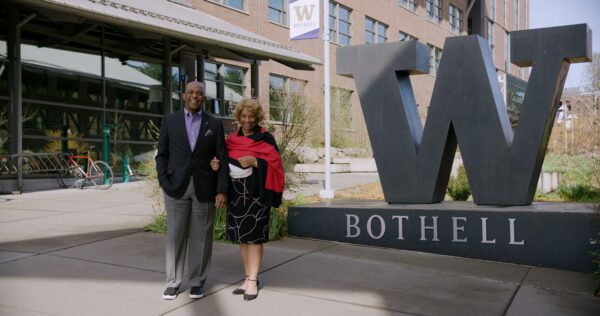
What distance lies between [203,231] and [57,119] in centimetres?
1104

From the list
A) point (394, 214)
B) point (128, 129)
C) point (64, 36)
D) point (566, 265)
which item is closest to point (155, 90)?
point (128, 129)

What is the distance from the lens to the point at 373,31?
30.1 m

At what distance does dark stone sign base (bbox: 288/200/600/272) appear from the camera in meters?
4.99

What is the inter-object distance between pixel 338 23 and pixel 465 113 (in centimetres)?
2170

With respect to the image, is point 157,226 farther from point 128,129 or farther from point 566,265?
point 128,129

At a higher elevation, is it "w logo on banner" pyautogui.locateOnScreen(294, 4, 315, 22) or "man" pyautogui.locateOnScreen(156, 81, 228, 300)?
"w logo on banner" pyautogui.locateOnScreen(294, 4, 315, 22)

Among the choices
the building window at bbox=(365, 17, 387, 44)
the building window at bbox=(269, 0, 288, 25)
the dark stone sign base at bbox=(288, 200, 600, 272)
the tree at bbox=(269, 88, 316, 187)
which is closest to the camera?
the dark stone sign base at bbox=(288, 200, 600, 272)

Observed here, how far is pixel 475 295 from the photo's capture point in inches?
163

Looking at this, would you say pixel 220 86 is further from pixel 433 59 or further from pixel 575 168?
pixel 433 59

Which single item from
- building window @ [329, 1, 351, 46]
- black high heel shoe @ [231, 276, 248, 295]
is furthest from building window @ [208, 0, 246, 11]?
black high heel shoe @ [231, 276, 248, 295]

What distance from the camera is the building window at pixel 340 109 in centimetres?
2195

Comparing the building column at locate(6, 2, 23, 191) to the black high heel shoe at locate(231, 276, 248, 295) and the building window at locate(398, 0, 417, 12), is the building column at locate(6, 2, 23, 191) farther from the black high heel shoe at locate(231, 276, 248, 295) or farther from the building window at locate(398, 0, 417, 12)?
the building window at locate(398, 0, 417, 12)

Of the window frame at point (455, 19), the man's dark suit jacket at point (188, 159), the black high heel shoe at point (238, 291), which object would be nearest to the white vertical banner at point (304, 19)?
the man's dark suit jacket at point (188, 159)

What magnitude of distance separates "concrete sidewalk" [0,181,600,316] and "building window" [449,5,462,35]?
123 ft
